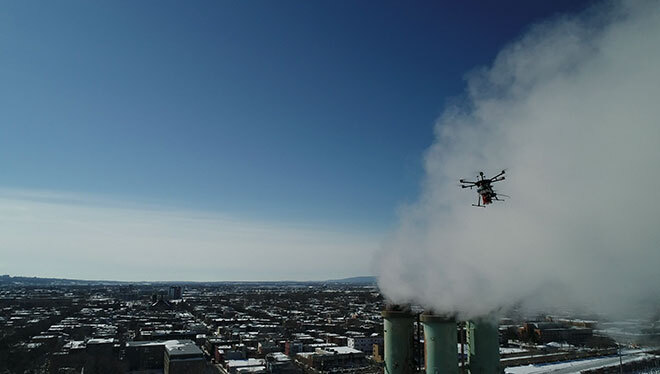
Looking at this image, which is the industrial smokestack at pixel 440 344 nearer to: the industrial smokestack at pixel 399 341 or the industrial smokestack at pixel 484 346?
the industrial smokestack at pixel 399 341

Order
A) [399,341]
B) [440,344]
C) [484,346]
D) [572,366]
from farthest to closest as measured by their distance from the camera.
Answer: [572,366]
[399,341]
[484,346]
[440,344]

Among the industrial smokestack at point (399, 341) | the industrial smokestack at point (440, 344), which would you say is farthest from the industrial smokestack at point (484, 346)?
the industrial smokestack at point (399, 341)

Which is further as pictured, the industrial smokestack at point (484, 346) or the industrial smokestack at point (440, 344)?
the industrial smokestack at point (484, 346)

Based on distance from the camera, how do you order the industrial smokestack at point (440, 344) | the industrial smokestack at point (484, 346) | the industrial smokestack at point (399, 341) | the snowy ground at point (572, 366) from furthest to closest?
the snowy ground at point (572, 366) → the industrial smokestack at point (399, 341) → the industrial smokestack at point (484, 346) → the industrial smokestack at point (440, 344)

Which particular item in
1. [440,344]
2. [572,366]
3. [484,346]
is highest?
[440,344]

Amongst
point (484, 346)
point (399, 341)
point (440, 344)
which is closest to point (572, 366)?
point (484, 346)

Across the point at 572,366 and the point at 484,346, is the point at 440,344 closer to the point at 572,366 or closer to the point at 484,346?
the point at 484,346
